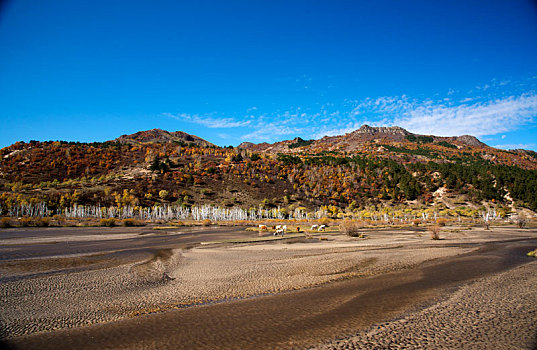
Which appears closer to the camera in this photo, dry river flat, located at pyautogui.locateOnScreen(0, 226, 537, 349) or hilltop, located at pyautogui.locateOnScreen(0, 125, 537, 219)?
dry river flat, located at pyautogui.locateOnScreen(0, 226, 537, 349)

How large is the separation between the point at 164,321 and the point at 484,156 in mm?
236199

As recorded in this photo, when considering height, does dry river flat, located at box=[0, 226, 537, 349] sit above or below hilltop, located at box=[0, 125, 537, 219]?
below

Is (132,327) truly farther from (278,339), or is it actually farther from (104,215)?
(104,215)

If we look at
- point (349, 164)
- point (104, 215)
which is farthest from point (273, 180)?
point (104, 215)

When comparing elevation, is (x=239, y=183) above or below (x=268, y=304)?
above

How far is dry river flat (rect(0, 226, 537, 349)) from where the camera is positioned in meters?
6.91

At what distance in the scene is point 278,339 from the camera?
6.93m

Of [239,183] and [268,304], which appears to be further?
[239,183]

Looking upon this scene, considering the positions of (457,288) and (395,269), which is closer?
(457,288)

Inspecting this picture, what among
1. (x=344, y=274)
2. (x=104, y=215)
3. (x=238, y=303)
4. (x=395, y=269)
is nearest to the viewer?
(x=238, y=303)

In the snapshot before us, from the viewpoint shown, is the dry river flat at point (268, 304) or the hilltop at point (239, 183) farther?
the hilltop at point (239, 183)

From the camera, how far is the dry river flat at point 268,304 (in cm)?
691

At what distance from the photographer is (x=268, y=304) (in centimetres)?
968

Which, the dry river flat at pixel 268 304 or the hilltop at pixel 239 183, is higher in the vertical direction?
the hilltop at pixel 239 183
